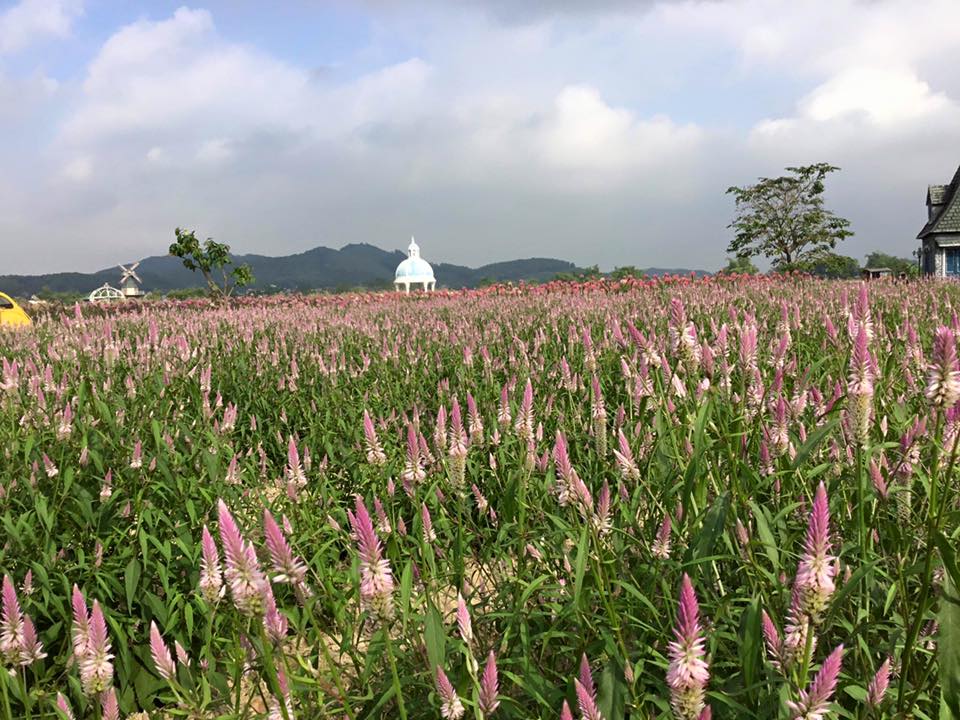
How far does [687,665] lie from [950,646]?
23.9 inches

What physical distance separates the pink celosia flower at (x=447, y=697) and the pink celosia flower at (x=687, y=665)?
1.81ft

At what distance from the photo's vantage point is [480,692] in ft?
5.16

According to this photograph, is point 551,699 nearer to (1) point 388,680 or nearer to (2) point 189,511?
(1) point 388,680

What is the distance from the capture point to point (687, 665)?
3.81 ft

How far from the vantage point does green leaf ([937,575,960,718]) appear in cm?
130

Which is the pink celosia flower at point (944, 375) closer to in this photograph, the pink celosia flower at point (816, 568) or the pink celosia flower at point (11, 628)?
the pink celosia flower at point (816, 568)

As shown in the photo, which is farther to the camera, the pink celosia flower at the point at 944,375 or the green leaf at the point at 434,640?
the green leaf at the point at 434,640

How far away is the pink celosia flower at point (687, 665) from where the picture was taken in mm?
1134

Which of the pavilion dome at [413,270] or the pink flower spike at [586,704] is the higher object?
the pavilion dome at [413,270]

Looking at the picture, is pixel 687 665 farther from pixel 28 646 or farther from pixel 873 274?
pixel 873 274

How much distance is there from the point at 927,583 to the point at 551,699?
1.07m

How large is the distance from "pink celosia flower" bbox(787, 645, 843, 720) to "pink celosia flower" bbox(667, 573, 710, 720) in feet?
0.64

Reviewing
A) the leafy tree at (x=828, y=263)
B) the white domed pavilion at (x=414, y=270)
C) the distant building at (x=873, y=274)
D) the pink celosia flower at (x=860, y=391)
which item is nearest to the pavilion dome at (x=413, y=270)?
the white domed pavilion at (x=414, y=270)

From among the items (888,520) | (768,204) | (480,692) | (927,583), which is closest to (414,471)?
(480,692)
